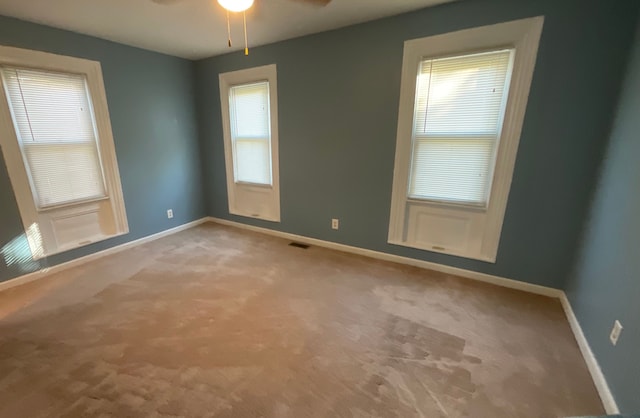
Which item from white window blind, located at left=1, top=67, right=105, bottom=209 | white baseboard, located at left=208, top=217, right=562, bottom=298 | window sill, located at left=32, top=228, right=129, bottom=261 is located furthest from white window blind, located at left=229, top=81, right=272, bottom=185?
window sill, located at left=32, top=228, right=129, bottom=261

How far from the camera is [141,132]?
336 cm

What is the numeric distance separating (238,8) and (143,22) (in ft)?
5.12

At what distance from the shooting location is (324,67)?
291 cm

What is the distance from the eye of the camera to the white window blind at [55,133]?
247 centimetres

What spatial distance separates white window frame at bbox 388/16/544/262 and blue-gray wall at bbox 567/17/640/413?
56 cm

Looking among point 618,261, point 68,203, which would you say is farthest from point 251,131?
point 618,261

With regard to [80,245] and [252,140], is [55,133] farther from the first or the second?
[252,140]

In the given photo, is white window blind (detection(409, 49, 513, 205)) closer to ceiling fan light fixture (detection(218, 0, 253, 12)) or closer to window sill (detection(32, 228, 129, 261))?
ceiling fan light fixture (detection(218, 0, 253, 12))

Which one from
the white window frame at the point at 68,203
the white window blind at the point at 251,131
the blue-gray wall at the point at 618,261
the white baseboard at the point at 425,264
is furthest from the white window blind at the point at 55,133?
the blue-gray wall at the point at 618,261

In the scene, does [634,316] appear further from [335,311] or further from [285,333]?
[285,333]

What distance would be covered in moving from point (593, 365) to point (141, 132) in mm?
4602

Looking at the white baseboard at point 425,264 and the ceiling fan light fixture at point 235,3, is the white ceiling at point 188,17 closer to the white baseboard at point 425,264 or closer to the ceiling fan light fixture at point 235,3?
the ceiling fan light fixture at point 235,3

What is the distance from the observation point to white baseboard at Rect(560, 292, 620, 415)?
53.7 inches

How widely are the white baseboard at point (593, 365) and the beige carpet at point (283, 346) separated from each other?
0.13ft
